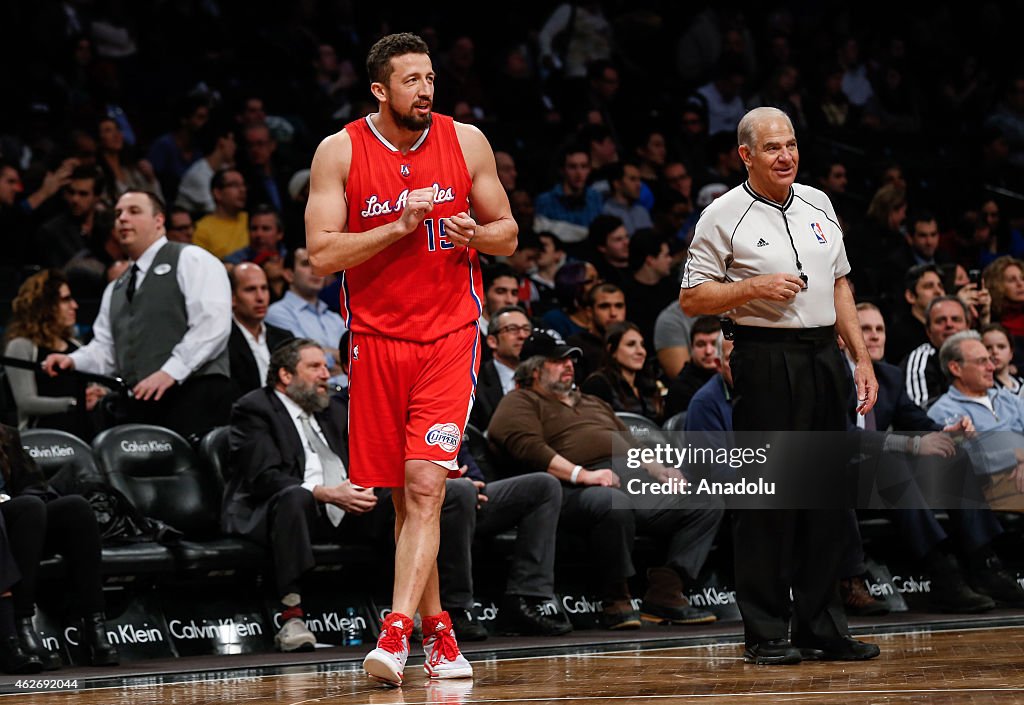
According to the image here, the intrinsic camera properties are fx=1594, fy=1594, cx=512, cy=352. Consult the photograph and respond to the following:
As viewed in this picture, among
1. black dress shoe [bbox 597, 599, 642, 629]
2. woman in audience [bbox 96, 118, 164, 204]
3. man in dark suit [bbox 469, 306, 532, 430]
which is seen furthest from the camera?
woman in audience [bbox 96, 118, 164, 204]

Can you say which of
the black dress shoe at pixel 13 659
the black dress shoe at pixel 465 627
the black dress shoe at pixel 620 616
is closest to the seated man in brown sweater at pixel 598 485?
the black dress shoe at pixel 620 616

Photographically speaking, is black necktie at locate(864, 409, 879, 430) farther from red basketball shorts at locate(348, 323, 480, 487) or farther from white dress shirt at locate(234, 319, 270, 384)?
red basketball shorts at locate(348, 323, 480, 487)

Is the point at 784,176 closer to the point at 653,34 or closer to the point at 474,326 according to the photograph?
the point at 474,326

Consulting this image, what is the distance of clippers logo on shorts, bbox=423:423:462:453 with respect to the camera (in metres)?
5.50

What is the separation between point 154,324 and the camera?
8.11m

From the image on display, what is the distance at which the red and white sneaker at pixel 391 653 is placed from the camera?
5.23 metres

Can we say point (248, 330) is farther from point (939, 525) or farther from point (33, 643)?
point (939, 525)

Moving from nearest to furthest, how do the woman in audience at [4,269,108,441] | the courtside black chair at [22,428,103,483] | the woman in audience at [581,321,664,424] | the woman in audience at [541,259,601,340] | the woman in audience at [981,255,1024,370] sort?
the courtside black chair at [22,428,103,483] → the woman in audience at [4,269,108,441] → the woman in audience at [581,321,664,424] → the woman in audience at [541,259,601,340] → the woman in audience at [981,255,1024,370]

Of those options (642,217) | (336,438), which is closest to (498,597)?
(336,438)

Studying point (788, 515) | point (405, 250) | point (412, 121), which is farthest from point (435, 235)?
point (788, 515)

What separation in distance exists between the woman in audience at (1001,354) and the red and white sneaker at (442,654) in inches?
179

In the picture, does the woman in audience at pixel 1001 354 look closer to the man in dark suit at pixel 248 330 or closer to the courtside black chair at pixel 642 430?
the courtside black chair at pixel 642 430

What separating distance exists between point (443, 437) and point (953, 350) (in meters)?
4.05

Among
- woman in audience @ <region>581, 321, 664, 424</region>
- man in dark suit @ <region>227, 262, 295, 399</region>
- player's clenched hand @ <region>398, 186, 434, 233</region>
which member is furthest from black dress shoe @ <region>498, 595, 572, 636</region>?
player's clenched hand @ <region>398, 186, 434, 233</region>
